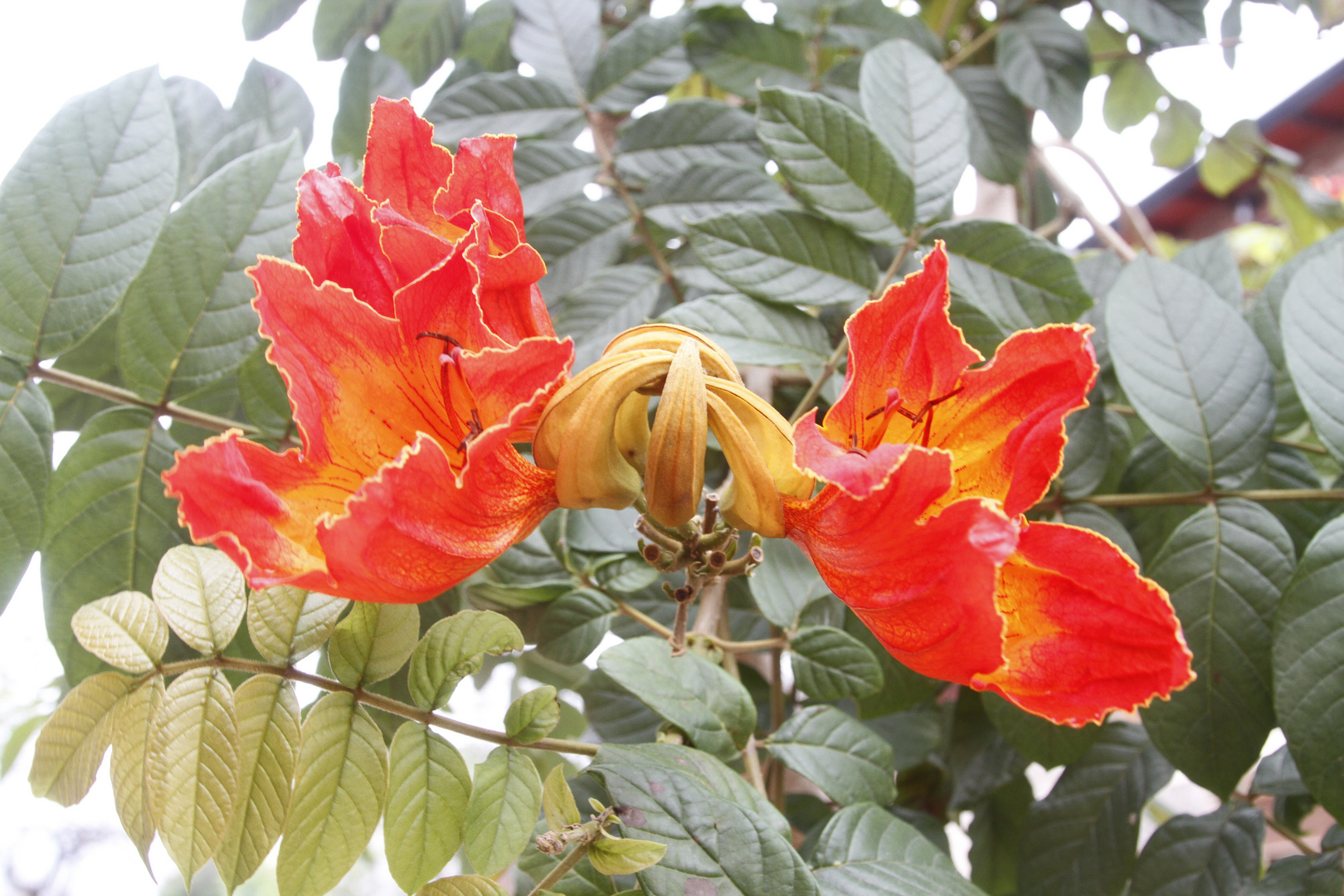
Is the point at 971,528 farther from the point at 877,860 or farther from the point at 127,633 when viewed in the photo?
the point at 127,633

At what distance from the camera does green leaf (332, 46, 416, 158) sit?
0.94 metres

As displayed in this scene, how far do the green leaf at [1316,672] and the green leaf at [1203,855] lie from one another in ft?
0.50

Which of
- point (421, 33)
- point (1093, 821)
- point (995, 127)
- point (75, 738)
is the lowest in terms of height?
point (1093, 821)

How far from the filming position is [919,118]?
688mm

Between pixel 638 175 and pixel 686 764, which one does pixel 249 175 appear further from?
pixel 686 764

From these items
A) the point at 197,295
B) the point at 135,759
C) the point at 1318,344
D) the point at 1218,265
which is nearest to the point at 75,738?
the point at 135,759

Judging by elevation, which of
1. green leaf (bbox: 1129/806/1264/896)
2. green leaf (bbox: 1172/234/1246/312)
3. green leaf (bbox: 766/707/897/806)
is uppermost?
green leaf (bbox: 1172/234/1246/312)

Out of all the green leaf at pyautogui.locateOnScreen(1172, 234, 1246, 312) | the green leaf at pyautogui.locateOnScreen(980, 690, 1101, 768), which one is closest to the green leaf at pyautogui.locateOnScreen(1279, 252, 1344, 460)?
the green leaf at pyautogui.locateOnScreen(1172, 234, 1246, 312)

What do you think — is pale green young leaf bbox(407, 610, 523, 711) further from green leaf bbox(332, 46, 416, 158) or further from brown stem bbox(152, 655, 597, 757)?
green leaf bbox(332, 46, 416, 158)

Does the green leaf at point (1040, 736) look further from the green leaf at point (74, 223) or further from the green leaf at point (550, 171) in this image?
the green leaf at point (74, 223)

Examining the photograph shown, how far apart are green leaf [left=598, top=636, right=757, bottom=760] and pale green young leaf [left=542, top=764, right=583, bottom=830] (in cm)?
7

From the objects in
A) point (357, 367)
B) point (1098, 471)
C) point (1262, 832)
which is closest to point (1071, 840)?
point (1262, 832)

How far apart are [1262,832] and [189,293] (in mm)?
803

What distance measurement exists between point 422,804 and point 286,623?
0.11 metres
